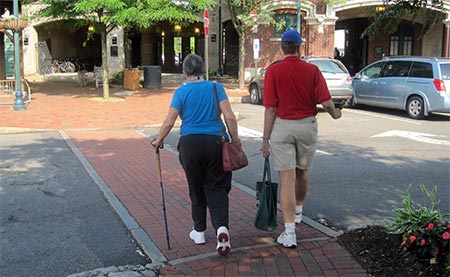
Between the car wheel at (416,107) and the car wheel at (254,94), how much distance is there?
5.44m

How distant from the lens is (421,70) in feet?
46.9

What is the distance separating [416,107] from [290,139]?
10966 mm

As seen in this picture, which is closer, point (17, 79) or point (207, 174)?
point (207, 174)

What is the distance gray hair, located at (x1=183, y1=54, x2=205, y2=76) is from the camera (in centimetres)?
450

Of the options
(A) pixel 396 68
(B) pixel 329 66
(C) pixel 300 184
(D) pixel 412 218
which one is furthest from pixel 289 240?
(B) pixel 329 66

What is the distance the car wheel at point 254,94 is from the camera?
18.2m

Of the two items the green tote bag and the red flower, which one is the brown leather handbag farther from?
the red flower

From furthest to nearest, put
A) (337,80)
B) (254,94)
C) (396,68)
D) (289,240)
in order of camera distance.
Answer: (254,94) → (337,80) → (396,68) → (289,240)

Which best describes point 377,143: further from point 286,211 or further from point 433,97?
point 286,211

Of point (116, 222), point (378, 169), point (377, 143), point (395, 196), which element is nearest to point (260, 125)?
point (377, 143)

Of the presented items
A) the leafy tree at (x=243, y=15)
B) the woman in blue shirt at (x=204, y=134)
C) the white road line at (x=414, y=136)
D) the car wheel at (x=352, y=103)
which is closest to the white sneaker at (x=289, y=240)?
the woman in blue shirt at (x=204, y=134)

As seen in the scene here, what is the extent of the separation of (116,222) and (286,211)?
6.66 feet

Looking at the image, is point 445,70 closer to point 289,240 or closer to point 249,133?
point 249,133

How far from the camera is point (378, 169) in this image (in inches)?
320
